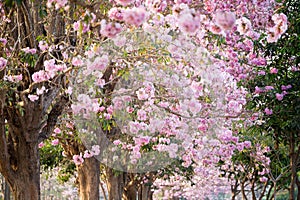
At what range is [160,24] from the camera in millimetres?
6570

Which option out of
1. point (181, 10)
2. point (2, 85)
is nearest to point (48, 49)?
point (2, 85)

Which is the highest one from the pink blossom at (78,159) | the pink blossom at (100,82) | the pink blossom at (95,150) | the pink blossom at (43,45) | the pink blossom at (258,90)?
the pink blossom at (43,45)

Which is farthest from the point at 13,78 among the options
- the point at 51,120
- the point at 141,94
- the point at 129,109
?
the point at 129,109

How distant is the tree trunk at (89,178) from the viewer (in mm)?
10969

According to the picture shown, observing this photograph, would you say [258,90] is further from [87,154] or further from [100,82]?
[87,154]

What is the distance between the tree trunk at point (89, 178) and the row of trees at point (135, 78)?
0.8 inches

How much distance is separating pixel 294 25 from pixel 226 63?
5.16 ft

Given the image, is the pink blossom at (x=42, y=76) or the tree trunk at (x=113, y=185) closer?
the pink blossom at (x=42, y=76)

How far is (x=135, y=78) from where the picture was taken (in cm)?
859

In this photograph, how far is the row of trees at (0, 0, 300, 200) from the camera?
603 centimetres

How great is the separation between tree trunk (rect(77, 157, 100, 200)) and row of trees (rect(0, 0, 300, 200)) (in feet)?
0.07

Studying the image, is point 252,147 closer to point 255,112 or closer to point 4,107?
point 255,112

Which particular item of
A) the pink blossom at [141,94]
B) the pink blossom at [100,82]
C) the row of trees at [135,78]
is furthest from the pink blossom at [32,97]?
the pink blossom at [141,94]

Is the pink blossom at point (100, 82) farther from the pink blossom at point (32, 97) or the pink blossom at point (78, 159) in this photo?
the pink blossom at point (78, 159)
